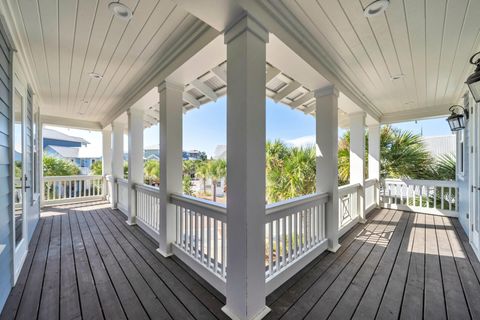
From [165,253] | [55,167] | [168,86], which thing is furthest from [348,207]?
[55,167]

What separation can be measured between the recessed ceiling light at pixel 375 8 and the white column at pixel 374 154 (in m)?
3.97

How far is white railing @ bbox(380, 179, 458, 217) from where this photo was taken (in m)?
4.45

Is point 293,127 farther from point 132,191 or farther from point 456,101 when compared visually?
point 132,191

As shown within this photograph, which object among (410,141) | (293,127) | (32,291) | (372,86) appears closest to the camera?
(32,291)

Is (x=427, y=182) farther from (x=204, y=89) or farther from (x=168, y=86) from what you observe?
(x=168, y=86)

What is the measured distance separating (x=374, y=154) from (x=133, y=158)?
5472 mm

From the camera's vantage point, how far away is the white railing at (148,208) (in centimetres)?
320

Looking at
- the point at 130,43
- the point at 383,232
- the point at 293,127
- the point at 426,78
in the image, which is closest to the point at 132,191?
the point at 130,43

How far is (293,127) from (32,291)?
1719 cm

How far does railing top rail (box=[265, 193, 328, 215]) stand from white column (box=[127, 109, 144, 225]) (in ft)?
9.95

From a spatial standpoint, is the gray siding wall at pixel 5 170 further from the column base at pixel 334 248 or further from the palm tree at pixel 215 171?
the palm tree at pixel 215 171

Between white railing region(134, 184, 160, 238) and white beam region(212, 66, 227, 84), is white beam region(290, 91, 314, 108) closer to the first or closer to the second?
white beam region(212, 66, 227, 84)

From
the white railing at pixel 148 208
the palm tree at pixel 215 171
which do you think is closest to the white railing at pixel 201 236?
the white railing at pixel 148 208

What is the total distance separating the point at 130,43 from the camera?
2.27 meters
